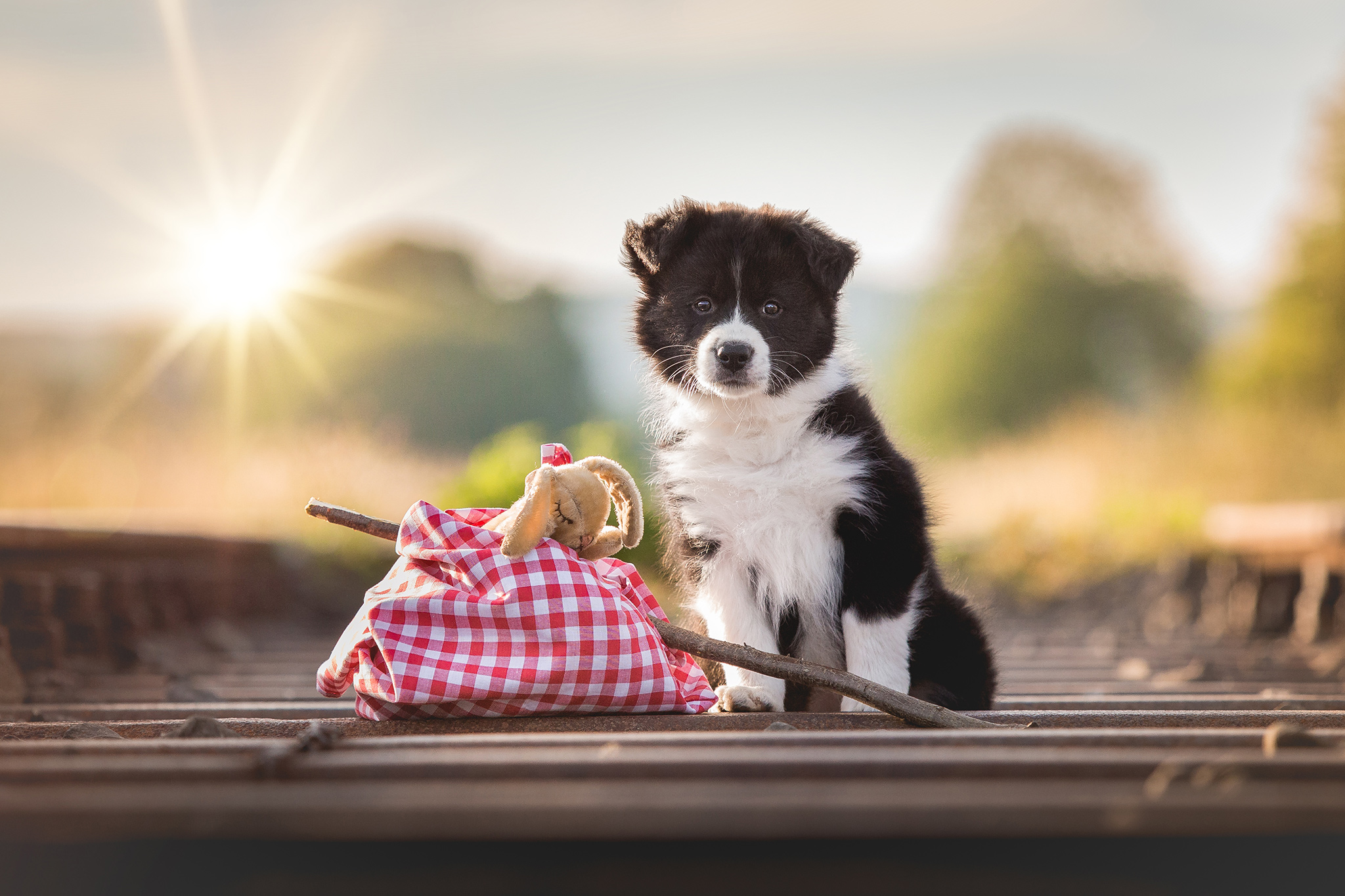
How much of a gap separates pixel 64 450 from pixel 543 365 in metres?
24.5

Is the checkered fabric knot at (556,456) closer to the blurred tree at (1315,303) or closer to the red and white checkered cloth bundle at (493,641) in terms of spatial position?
the red and white checkered cloth bundle at (493,641)

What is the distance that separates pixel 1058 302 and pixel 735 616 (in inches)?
1250

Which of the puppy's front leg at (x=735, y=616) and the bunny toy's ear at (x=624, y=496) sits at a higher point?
the bunny toy's ear at (x=624, y=496)

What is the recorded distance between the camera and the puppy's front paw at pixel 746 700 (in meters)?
2.54

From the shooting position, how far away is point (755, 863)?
1291 millimetres

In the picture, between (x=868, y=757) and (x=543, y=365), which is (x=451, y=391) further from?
(x=868, y=757)

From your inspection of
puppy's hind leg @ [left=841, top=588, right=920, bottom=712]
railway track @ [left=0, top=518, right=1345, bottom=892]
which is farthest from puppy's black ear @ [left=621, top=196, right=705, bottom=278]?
railway track @ [left=0, top=518, right=1345, bottom=892]

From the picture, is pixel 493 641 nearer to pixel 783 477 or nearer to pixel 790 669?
pixel 790 669

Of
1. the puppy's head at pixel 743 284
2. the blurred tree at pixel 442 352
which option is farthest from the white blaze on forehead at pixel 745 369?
the blurred tree at pixel 442 352

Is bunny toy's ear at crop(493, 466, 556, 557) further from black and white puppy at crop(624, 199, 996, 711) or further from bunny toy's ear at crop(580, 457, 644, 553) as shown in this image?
black and white puppy at crop(624, 199, 996, 711)

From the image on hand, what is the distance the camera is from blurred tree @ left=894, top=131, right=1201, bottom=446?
3162 centimetres

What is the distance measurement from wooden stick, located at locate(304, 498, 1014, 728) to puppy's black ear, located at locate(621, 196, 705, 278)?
107 centimetres

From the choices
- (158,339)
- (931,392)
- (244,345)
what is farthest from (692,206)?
(158,339)

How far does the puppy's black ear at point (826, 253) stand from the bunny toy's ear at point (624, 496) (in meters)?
0.86
